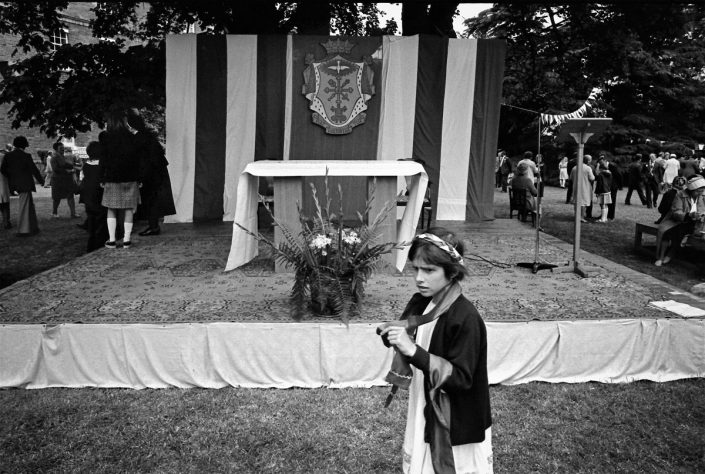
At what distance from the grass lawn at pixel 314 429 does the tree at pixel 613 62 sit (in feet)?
27.2

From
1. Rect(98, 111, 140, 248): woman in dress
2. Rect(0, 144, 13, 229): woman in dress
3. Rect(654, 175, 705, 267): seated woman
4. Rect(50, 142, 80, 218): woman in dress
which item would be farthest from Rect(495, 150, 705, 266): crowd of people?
Rect(50, 142, 80, 218): woman in dress

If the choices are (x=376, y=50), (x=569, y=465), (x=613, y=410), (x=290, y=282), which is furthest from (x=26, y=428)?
(x=376, y=50)

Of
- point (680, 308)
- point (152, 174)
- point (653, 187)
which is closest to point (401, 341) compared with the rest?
point (680, 308)

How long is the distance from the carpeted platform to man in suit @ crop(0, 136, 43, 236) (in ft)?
10.2

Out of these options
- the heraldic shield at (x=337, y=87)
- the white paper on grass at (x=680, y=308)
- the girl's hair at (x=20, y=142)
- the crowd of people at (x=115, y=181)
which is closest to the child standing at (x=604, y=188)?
the heraldic shield at (x=337, y=87)

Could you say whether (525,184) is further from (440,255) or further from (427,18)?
(440,255)

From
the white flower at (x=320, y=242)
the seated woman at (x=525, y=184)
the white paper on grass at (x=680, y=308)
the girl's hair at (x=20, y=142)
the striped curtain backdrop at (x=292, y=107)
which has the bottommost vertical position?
the white paper on grass at (x=680, y=308)

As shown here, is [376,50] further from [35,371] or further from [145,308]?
[35,371]

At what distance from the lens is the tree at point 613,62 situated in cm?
1010

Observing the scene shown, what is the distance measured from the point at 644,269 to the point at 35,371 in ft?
21.8

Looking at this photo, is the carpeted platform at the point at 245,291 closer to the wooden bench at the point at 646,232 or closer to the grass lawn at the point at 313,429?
the grass lawn at the point at 313,429

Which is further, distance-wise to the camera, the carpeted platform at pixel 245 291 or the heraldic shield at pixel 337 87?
the heraldic shield at pixel 337 87

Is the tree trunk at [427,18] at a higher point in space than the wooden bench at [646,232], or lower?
higher

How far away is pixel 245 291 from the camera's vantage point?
5078 millimetres
